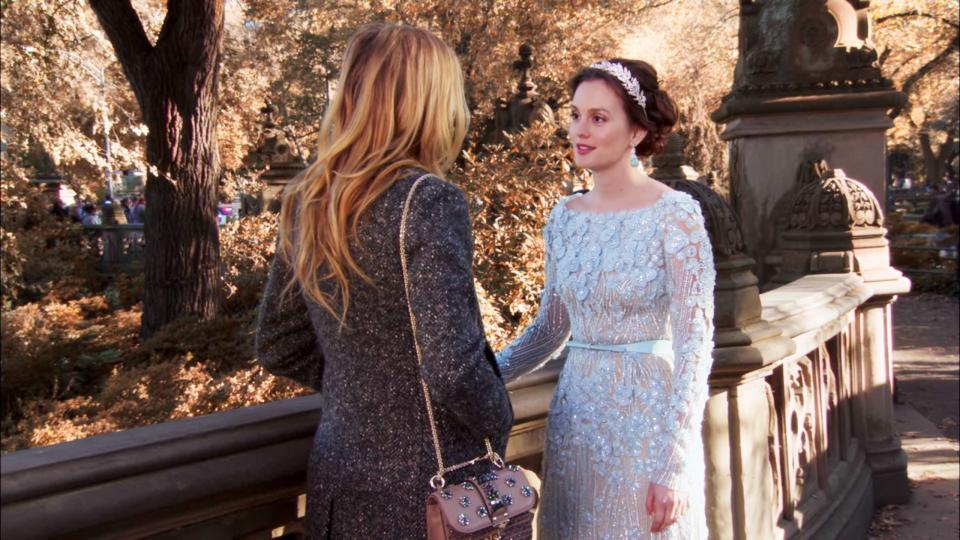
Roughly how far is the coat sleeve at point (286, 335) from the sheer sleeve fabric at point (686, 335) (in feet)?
3.08

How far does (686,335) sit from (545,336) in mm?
591

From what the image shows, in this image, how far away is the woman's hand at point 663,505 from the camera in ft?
8.23

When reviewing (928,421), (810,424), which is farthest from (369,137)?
(928,421)

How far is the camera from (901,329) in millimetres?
14312

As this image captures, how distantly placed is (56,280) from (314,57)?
9325 mm

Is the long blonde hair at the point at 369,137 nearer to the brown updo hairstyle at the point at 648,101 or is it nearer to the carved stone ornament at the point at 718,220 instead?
the brown updo hairstyle at the point at 648,101

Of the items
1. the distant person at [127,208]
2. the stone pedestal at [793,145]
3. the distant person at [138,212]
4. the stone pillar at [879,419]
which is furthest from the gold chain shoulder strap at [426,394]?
the distant person at [127,208]

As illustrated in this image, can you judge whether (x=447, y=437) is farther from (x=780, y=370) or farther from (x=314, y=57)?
(x=314, y=57)

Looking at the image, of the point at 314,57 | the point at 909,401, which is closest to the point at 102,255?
the point at 314,57

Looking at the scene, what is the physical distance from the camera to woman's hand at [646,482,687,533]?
2.51m

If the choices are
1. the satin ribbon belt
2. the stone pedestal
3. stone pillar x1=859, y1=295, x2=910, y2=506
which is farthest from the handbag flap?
the stone pedestal

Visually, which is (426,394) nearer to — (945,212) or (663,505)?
(663,505)

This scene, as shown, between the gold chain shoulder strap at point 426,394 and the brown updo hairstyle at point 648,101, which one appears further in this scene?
the brown updo hairstyle at point 648,101

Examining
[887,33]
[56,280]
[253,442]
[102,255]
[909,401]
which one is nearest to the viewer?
[253,442]
